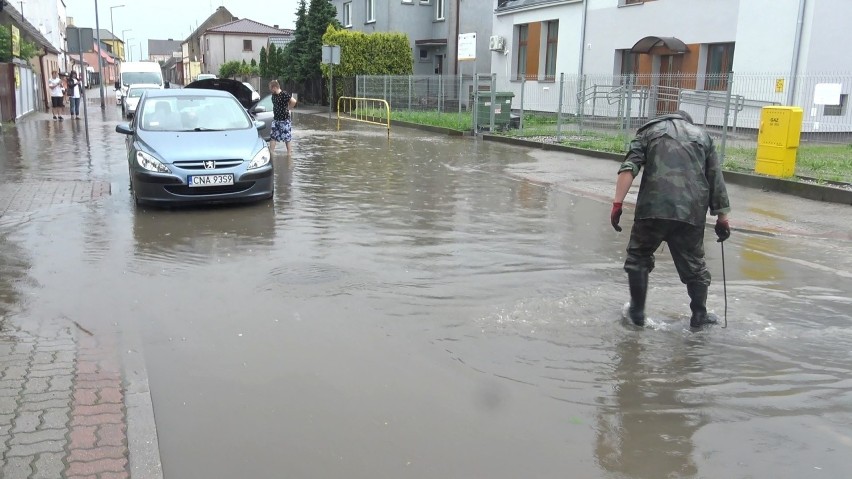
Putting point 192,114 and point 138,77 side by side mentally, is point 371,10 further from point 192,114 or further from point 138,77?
point 192,114

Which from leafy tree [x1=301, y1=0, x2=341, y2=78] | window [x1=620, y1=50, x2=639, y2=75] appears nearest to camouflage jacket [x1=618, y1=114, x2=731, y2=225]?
window [x1=620, y1=50, x2=639, y2=75]

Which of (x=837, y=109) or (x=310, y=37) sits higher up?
(x=310, y=37)

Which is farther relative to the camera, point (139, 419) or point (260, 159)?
point (260, 159)

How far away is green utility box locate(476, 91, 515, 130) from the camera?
22.0 metres

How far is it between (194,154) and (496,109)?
14.1 m

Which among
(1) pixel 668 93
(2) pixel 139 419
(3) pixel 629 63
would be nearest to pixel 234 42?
(3) pixel 629 63

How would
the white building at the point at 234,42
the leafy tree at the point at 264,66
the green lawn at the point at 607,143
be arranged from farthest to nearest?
the white building at the point at 234,42, the leafy tree at the point at 264,66, the green lawn at the point at 607,143

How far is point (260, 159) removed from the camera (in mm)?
9727

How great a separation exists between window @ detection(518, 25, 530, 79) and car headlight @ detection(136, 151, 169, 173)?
23.9m

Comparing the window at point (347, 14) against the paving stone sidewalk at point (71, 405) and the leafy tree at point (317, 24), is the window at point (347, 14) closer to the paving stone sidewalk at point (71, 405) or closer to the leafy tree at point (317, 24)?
the leafy tree at point (317, 24)

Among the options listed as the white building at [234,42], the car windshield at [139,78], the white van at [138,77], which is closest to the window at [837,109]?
the white van at [138,77]

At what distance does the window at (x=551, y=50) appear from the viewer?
A: 29.1 metres

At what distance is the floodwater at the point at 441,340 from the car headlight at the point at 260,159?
583mm

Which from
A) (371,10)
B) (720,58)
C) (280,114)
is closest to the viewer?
(280,114)
